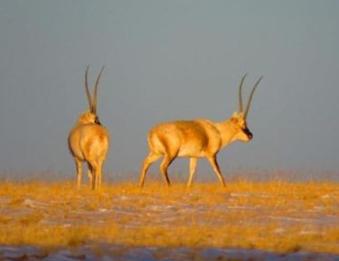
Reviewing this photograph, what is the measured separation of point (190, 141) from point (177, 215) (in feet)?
29.6

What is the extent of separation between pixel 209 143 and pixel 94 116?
3.32 metres

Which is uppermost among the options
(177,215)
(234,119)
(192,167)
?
(234,119)

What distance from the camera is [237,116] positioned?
26500 millimetres

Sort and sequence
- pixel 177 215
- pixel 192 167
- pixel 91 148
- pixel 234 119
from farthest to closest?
pixel 234 119
pixel 192 167
pixel 91 148
pixel 177 215

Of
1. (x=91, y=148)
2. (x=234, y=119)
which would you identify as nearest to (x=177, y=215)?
(x=91, y=148)

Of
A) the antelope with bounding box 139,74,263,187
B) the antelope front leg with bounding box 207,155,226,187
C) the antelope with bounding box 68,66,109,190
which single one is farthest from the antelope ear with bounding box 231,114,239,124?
the antelope with bounding box 68,66,109,190

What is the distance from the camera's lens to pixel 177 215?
1534 cm

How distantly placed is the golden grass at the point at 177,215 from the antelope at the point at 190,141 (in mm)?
930

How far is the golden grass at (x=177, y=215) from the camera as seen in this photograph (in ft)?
36.9

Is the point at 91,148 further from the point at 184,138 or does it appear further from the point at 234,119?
the point at 234,119

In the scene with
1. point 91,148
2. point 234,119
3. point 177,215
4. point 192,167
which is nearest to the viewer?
point 177,215

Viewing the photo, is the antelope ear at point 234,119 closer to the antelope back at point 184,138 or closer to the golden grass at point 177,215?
the antelope back at point 184,138

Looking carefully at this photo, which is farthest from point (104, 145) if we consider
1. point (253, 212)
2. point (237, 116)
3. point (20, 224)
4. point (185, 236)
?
point (185, 236)

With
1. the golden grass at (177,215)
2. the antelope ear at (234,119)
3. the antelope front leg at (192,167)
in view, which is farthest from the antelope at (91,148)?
the antelope ear at (234,119)
